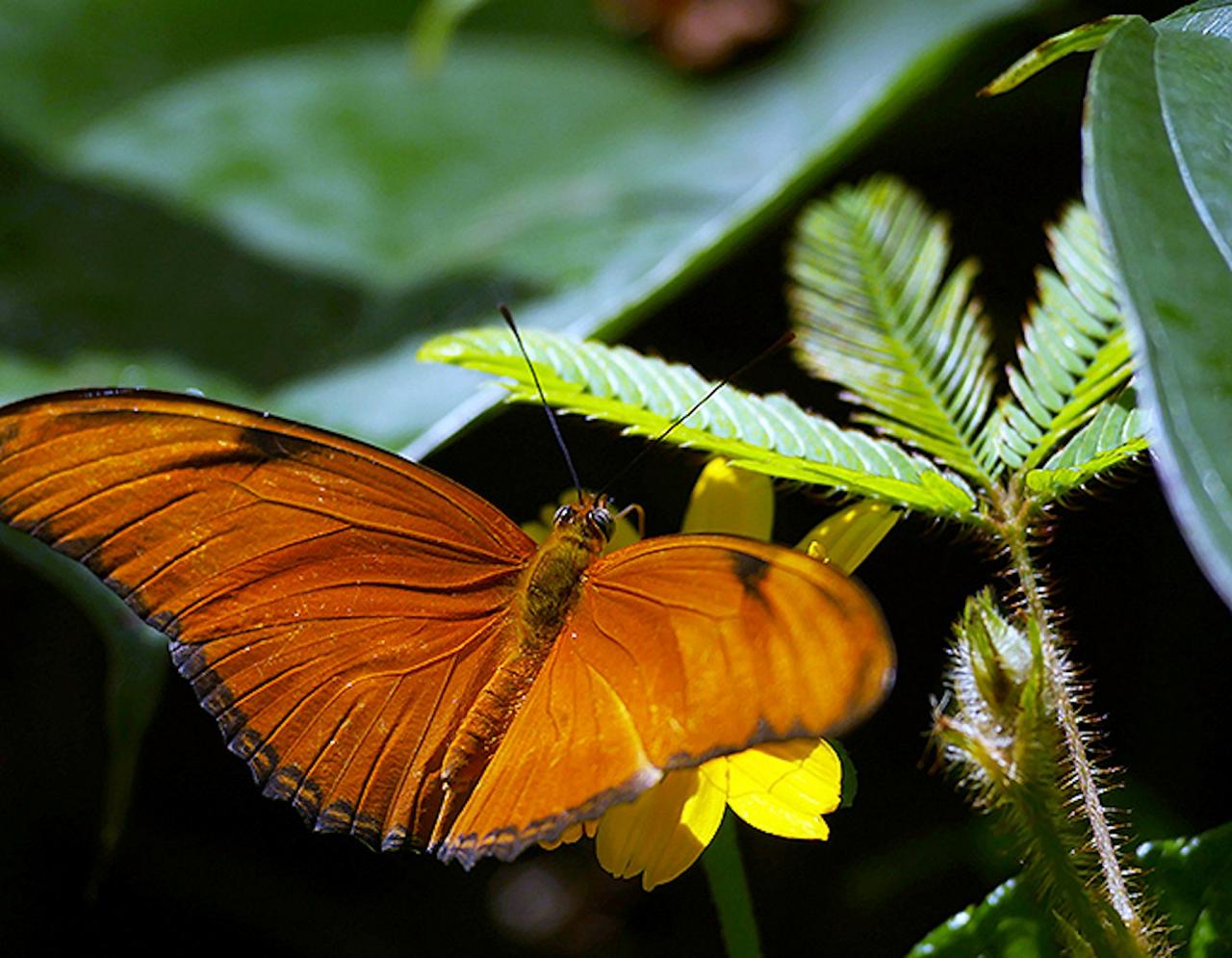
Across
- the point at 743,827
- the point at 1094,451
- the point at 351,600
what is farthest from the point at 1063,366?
the point at 743,827

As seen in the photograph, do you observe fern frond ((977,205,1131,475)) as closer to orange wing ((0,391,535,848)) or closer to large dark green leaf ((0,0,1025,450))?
orange wing ((0,391,535,848))

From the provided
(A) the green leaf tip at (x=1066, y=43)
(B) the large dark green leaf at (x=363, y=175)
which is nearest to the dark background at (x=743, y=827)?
(B) the large dark green leaf at (x=363, y=175)

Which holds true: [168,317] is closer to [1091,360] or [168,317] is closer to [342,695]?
[342,695]

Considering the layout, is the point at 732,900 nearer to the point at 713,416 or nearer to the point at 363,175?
the point at 713,416

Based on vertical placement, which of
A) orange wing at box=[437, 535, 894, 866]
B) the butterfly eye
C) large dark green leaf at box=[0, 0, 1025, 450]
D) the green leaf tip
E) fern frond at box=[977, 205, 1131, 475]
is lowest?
orange wing at box=[437, 535, 894, 866]

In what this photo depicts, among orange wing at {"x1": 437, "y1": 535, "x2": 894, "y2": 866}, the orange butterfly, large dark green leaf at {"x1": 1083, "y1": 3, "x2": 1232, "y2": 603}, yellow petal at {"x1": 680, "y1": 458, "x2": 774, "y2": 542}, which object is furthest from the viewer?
yellow petal at {"x1": 680, "y1": 458, "x2": 774, "y2": 542}

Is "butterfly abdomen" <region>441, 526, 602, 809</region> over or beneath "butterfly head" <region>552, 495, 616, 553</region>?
beneath

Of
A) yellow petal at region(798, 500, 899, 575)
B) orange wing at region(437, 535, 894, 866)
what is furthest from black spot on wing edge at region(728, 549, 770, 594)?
yellow petal at region(798, 500, 899, 575)
